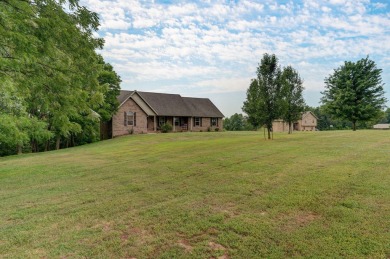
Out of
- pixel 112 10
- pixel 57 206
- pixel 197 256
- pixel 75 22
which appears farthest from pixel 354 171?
pixel 112 10

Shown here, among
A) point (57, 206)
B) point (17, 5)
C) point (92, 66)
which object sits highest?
point (17, 5)

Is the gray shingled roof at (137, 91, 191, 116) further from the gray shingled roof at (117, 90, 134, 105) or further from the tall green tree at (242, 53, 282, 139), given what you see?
the tall green tree at (242, 53, 282, 139)

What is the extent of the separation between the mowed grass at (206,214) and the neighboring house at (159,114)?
24.3 m

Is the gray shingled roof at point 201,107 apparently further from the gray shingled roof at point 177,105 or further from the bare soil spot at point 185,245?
the bare soil spot at point 185,245

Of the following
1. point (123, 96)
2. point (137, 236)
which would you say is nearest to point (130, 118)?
point (123, 96)

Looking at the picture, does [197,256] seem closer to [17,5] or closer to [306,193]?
[306,193]

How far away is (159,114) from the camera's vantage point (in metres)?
34.6

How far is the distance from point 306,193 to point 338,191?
28.6 inches

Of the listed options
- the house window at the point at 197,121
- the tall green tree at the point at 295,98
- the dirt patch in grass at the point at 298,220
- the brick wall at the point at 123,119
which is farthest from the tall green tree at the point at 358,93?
the dirt patch in grass at the point at 298,220

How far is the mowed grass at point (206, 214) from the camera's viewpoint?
3.45m

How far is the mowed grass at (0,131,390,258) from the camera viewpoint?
11.3 feet

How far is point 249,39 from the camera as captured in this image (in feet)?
57.9

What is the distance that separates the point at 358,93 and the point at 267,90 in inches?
756

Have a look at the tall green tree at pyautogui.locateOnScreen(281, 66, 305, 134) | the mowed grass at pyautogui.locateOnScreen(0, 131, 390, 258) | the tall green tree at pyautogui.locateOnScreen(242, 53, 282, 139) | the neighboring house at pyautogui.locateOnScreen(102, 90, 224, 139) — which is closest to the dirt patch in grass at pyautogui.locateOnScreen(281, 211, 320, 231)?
the mowed grass at pyautogui.locateOnScreen(0, 131, 390, 258)
